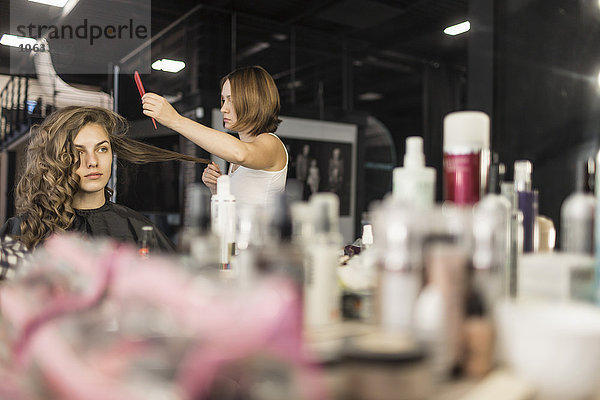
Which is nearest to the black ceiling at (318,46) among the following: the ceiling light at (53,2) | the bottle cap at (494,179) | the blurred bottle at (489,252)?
the ceiling light at (53,2)

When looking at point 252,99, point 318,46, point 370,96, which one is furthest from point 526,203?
point 370,96

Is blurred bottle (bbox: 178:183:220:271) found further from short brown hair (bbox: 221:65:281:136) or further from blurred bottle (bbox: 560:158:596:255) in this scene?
short brown hair (bbox: 221:65:281:136)

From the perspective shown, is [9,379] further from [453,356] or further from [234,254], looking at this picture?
[234,254]

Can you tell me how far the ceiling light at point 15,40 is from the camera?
3.45m

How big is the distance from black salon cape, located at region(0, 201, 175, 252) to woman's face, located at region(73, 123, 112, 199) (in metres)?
0.08

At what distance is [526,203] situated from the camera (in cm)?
89

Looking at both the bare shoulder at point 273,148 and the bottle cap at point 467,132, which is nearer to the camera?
the bottle cap at point 467,132

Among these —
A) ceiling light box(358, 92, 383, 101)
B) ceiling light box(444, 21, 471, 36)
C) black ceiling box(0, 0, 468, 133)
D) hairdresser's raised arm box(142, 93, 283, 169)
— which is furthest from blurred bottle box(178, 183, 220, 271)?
ceiling light box(358, 92, 383, 101)

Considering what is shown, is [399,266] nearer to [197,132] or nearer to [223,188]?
[223,188]

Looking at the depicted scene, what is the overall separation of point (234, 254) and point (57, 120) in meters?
0.75

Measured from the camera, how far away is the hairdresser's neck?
1.50m

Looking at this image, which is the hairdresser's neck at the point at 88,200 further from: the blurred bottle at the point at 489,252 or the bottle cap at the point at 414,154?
the blurred bottle at the point at 489,252

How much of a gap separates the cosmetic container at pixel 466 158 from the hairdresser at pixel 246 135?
2.54 ft

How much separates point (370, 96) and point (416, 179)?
4020mm
